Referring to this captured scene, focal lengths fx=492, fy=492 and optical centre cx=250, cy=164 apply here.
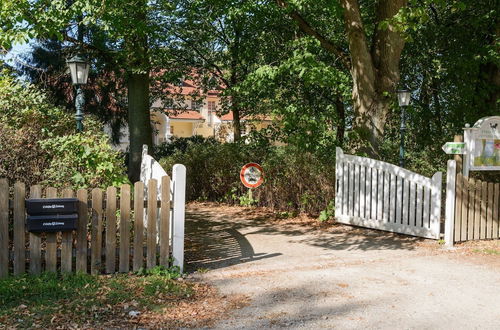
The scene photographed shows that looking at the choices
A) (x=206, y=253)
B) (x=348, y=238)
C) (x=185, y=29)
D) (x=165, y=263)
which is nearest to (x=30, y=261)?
(x=165, y=263)

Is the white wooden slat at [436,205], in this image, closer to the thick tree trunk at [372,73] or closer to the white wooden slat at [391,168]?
the white wooden slat at [391,168]

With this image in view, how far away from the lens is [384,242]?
8.92 m

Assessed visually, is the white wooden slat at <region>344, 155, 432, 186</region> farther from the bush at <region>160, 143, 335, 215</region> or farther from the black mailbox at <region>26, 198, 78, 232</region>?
the black mailbox at <region>26, 198, 78, 232</region>

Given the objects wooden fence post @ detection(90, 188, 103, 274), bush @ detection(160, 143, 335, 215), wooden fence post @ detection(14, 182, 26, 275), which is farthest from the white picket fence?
bush @ detection(160, 143, 335, 215)

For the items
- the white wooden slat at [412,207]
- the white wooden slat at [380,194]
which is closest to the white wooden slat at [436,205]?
the white wooden slat at [412,207]

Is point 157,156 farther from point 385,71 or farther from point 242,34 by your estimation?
point 385,71

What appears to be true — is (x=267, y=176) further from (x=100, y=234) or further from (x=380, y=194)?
(x=100, y=234)

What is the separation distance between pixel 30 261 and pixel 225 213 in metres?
7.28

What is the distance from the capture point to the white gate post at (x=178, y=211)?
6.27 meters

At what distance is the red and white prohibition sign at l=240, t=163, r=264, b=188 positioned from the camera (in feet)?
38.7

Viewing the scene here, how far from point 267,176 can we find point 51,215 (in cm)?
758

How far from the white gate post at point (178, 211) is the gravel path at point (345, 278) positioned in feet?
1.31

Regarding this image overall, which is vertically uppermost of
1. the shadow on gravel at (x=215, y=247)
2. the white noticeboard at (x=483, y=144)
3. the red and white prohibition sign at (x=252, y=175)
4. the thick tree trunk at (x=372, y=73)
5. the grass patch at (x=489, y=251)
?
the thick tree trunk at (x=372, y=73)

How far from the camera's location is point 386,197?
377 inches
